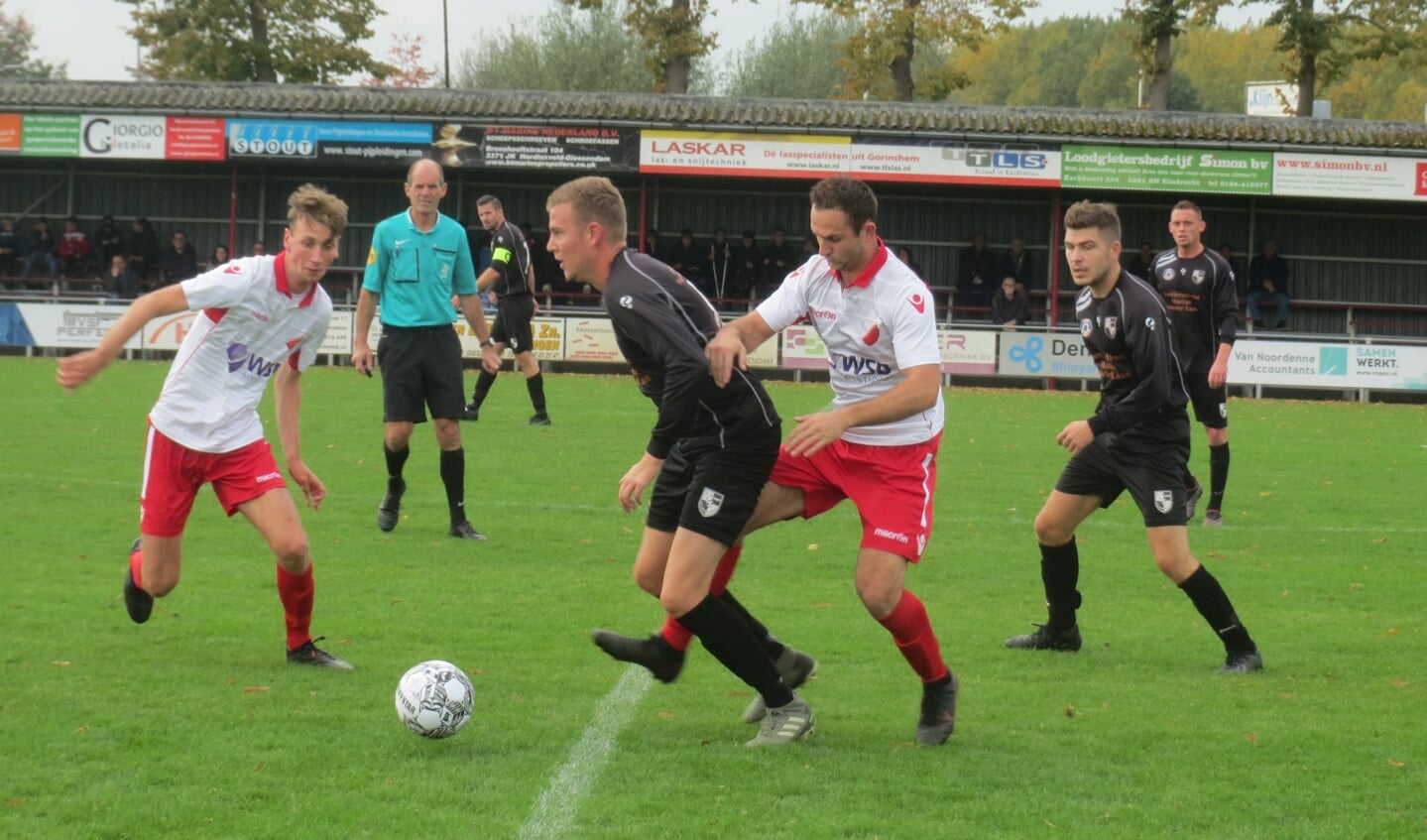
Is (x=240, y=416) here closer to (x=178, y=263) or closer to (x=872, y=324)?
(x=872, y=324)

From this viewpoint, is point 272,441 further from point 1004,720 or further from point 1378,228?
point 1378,228

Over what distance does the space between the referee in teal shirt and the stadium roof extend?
1865cm

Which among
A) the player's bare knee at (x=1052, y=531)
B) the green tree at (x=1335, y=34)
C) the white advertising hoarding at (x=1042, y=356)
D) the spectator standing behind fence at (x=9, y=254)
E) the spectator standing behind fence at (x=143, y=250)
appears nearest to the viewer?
the player's bare knee at (x=1052, y=531)

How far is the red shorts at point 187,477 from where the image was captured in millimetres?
6207

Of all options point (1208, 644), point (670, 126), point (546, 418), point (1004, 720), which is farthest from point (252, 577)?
point (670, 126)

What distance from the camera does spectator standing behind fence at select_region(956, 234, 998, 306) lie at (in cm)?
2791

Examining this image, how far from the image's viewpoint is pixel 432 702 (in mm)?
5188

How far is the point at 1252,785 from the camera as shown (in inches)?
197

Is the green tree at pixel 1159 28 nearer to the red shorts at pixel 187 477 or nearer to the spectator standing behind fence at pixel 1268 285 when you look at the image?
the spectator standing behind fence at pixel 1268 285

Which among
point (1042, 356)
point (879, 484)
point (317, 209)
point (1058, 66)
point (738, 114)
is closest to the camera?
point (879, 484)

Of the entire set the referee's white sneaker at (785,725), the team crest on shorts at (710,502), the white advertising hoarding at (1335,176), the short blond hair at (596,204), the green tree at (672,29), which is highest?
the green tree at (672,29)

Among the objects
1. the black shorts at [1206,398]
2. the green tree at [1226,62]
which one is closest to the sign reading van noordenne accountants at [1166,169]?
the black shorts at [1206,398]

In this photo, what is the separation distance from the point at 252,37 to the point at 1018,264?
28725 mm

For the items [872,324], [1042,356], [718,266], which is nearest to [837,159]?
[718,266]
